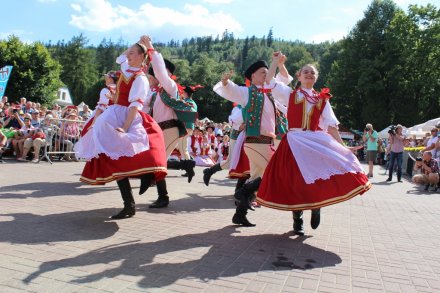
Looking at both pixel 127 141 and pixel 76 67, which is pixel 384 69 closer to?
pixel 127 141

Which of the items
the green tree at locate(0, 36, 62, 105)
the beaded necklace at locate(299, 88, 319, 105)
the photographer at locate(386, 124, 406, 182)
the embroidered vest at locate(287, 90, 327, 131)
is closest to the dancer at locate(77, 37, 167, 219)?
the embroidered vest at locate(287, 90, 327, 131)

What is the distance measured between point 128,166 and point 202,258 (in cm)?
155

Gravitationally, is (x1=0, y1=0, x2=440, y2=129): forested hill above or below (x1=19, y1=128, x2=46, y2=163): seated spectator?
above

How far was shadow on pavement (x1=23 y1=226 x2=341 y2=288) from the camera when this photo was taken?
139 inches

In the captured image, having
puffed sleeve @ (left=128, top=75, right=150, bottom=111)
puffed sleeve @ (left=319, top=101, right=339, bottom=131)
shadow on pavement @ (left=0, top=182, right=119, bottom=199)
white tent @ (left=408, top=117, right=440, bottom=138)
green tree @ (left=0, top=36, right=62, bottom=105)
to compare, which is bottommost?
shadow on pavement @ (left=0, top=182, right=119, bottom=199)

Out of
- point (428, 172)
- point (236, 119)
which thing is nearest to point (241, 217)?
point (236, 119)

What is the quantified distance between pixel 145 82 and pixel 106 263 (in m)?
2.44

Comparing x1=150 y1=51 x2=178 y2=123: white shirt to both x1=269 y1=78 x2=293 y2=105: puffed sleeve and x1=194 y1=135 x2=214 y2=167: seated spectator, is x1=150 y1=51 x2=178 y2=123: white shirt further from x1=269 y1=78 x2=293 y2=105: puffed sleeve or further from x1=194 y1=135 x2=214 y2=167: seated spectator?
x1=194 y1=135 x2=214 y2=167: seated spectator

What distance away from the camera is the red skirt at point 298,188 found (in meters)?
4.77

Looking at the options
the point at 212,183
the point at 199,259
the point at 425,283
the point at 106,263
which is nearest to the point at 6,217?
the point at 106,263

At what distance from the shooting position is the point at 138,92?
17.5ft

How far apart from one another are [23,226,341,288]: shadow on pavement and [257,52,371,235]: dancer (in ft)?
1.56

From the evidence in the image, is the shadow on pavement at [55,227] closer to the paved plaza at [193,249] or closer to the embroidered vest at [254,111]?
the paved plaza at [193,249]

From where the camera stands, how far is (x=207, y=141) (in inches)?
645
